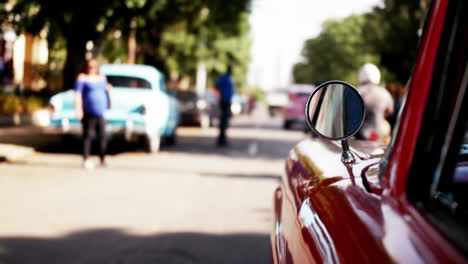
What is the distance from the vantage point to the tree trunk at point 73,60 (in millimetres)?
19203

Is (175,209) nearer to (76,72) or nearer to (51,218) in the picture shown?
(51,218)

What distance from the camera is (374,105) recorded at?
27.1 feet

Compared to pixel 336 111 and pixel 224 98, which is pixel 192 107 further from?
pixel 336 111

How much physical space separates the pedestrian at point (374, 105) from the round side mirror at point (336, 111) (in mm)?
5561

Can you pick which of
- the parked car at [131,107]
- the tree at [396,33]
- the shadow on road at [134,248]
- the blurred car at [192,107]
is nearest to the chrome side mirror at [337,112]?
the shadow on road at [134,248]

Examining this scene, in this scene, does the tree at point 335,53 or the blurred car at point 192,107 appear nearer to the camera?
the blurred car at point 192,107

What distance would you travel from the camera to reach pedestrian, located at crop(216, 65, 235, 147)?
17594 millimetres

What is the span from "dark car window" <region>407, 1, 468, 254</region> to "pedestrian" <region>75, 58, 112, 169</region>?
32.6 feet

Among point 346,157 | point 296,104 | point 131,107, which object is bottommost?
point 346,157

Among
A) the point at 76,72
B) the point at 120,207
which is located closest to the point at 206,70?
the point at 76,72

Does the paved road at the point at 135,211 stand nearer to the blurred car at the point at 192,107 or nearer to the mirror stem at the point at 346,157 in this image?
the mirror stem at the point at 346,157

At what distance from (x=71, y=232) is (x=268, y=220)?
2.12m

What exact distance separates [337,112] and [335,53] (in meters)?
89.2

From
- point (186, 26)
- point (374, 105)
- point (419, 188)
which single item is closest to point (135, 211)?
point (374, 105)
